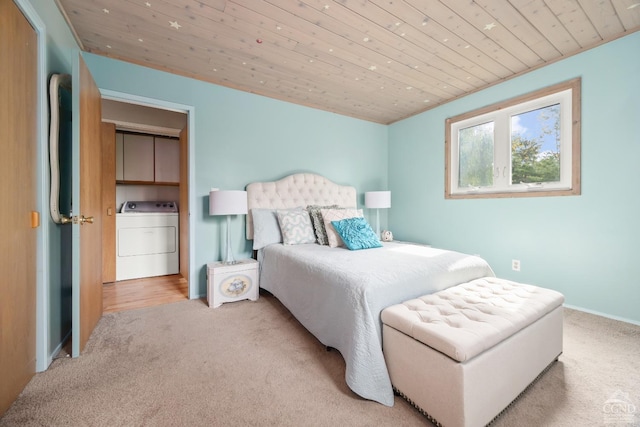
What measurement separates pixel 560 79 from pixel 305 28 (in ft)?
8.32

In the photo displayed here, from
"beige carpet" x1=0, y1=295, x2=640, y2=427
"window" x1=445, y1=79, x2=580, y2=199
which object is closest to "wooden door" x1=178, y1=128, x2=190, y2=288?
"beige carpet" x1=0, y1=295, x2=640, y2=427

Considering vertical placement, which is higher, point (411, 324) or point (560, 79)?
point (560, 79)

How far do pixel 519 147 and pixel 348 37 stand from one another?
2290mm

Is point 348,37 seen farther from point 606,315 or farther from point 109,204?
point 109,204

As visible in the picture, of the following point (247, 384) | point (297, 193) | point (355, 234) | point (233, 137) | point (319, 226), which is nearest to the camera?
point (247, 384)

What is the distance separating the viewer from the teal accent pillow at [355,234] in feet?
8.31

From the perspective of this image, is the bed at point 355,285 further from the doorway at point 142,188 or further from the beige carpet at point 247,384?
the doorway at point 142,188

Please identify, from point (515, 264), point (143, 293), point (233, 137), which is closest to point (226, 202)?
point (233, 137)

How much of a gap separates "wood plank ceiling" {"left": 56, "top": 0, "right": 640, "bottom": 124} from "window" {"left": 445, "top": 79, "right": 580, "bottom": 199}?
377 millimetres

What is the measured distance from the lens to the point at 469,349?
106 cm

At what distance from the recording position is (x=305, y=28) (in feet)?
6.66

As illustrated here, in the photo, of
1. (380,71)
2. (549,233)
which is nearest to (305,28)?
(380,71)

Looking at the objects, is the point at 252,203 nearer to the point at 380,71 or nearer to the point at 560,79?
the point at 380,71

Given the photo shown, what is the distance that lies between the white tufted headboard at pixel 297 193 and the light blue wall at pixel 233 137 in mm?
156
